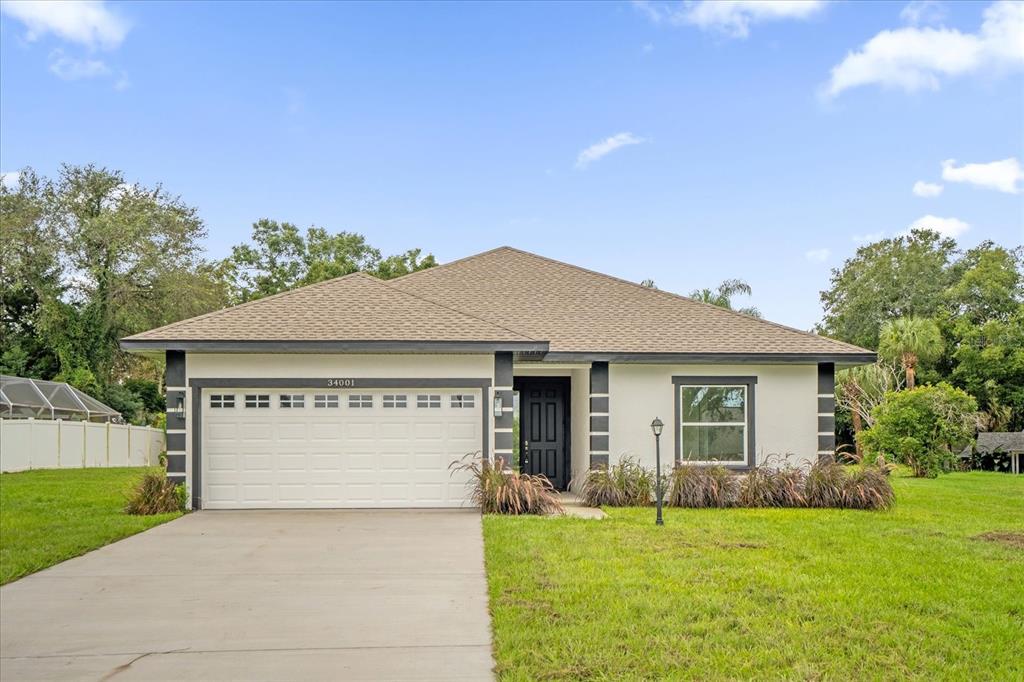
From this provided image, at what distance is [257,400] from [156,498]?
2.14m

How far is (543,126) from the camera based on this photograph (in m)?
23.7

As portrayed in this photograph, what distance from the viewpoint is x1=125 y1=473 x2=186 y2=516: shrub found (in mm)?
13703

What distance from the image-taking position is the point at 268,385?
561 inches

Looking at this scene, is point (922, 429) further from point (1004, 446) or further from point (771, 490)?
point (1004, 446)

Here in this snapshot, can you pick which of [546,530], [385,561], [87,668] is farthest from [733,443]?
[87,668]

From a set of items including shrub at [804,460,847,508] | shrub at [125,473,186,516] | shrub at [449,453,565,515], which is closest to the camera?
shrub at [449,453,565,515]

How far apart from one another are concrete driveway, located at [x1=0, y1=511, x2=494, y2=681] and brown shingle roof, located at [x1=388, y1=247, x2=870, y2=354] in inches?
231

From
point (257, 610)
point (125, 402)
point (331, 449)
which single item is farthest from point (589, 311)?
point (125, 402)

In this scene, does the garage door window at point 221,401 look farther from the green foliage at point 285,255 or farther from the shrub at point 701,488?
the green foliage at point 285,255

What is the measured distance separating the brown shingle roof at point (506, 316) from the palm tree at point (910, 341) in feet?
72.1

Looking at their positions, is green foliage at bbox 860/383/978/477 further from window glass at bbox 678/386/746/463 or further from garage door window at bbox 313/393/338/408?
garage door window at bbox 313/393/338/408

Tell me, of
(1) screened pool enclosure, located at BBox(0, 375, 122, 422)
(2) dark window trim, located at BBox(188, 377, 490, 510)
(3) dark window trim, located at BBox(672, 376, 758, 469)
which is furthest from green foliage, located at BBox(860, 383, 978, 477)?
(1) screened pool enclosure, located at BBox(0, 375, 122, 422)

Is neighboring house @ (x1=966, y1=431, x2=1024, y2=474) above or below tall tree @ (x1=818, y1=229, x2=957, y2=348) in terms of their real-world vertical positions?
below

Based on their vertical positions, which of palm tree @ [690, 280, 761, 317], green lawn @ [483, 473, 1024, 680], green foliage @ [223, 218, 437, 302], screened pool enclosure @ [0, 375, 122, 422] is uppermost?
green foliage @ [223, 218, 437, 302]
